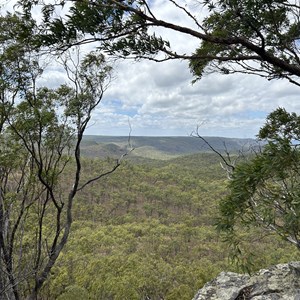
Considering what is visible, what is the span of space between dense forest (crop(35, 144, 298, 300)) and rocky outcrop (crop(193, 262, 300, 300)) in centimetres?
38

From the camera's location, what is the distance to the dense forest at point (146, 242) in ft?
67.4

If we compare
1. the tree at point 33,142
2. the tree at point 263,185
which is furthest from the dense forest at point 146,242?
the tree at point 33,142

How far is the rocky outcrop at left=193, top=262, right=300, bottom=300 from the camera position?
4.11 meters

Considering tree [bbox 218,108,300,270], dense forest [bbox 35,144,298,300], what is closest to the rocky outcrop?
dense forest [bbox 35,144,298,300]

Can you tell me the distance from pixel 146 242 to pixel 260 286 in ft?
121

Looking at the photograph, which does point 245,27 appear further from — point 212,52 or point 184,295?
point 184,295

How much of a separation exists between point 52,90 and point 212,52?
381 cm

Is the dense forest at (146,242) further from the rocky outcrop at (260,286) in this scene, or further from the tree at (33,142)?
the tree at (33,142)

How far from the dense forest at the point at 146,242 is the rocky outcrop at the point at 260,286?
1.25 ft

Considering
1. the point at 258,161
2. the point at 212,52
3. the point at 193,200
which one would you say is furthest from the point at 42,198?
the point at 193,200

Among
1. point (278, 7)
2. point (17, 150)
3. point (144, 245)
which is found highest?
point (278, 7)

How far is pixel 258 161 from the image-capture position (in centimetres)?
233

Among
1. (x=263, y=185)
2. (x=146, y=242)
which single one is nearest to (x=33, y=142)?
(x=263, y=185)

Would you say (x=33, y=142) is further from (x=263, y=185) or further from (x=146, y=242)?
(x=146, y=242)
